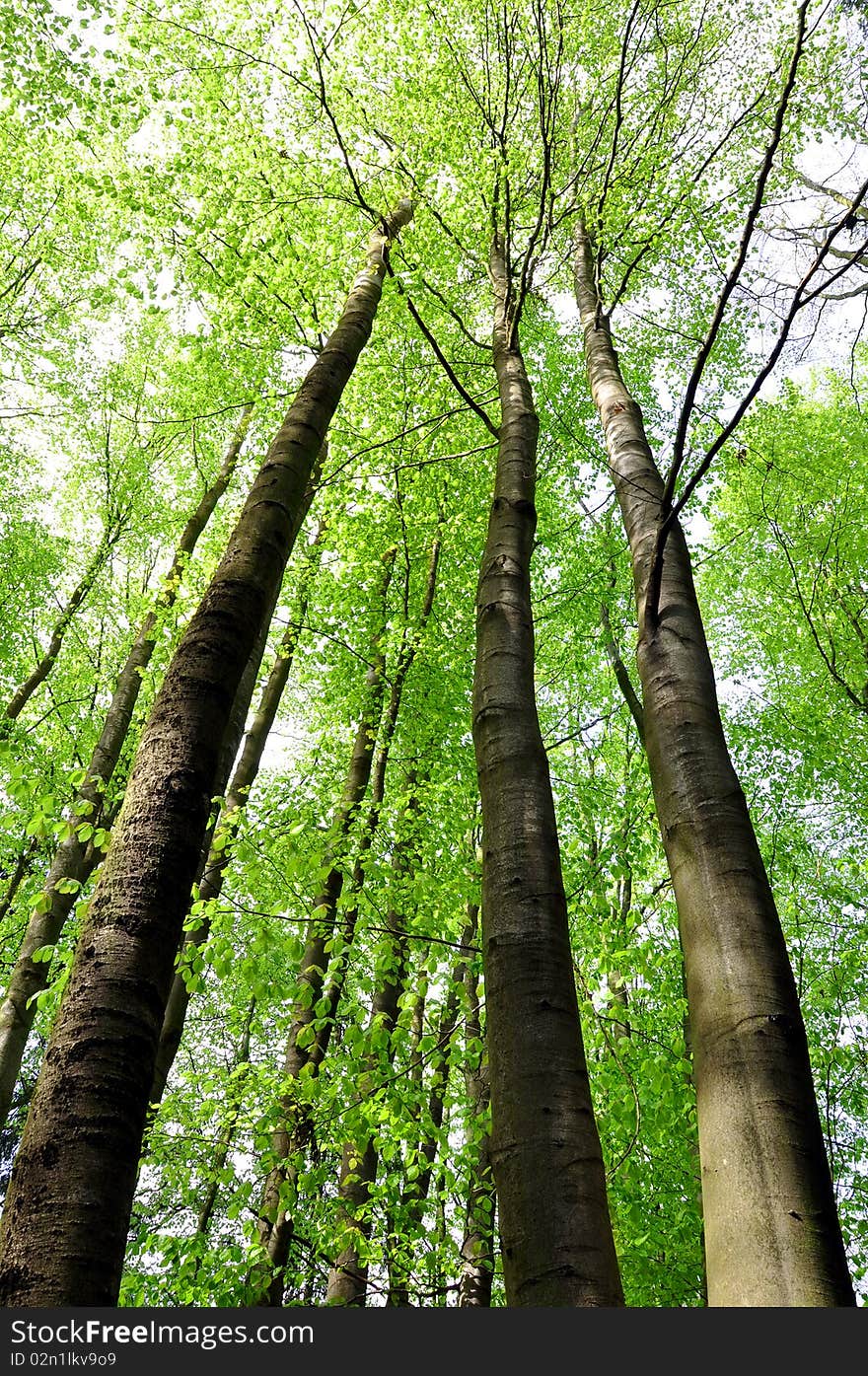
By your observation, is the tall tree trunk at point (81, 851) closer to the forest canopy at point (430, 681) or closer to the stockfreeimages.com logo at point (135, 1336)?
the forest canopy at point (430, 681)

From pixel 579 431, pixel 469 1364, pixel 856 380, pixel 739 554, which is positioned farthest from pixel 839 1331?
pixel 856 380

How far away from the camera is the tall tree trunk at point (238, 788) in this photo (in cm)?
643

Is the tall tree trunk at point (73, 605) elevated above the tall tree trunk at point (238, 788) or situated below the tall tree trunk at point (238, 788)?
above

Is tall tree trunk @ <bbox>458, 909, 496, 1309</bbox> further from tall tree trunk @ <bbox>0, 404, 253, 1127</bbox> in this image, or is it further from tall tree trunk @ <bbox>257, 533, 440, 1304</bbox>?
tall tree trunk @ <bbox>0, 404, 253, 1127</bbox>

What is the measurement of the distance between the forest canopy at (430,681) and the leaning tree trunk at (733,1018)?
1 centimetres

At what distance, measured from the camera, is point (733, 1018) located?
2287 mm

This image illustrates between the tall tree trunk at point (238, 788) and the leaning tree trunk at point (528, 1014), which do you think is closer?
the leaning tree trunk at point (528, 1014)

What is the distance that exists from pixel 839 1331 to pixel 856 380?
730 inches

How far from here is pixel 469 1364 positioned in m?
1.72

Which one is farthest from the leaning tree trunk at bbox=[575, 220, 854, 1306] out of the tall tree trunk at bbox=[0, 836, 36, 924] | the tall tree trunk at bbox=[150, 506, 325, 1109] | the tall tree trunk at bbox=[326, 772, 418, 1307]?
the tall tree trunk at bbox=[0, 836, 36, 924]

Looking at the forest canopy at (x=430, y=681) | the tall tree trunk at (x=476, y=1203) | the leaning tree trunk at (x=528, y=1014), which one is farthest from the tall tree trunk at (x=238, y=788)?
the leaning tree trunk at (x=528, y=1014)

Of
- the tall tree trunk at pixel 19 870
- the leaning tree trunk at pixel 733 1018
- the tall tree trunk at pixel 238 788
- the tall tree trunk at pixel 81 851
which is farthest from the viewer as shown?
the tall tree trunk at pixel 19 870

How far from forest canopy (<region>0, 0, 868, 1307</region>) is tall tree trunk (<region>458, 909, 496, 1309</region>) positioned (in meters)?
0.08

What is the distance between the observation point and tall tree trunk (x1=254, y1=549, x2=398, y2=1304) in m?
4.43
